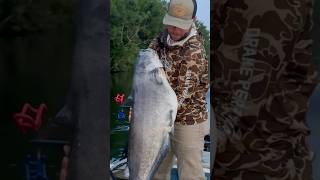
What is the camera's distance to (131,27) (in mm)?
4641

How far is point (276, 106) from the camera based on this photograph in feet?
7.37

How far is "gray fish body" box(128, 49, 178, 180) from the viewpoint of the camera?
11.9ft

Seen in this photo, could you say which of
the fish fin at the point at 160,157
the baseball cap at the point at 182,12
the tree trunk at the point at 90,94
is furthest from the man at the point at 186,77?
the tree trunk at the point at 90,94

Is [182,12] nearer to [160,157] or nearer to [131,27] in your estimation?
[131,27]

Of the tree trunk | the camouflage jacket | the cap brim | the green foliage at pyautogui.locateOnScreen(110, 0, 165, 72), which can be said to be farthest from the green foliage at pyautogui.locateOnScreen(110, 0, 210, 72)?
the tree trunk

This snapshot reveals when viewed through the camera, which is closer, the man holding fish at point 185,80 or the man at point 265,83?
the man at point 265,83

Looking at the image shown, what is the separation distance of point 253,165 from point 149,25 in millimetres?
2441

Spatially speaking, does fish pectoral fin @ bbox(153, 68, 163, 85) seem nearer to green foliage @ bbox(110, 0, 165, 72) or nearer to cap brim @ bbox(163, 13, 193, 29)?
cap brim @ bbox(163, 13, 193, 29)

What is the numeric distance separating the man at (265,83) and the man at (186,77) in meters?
1.62

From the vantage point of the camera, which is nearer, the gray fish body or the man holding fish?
the gray fish body

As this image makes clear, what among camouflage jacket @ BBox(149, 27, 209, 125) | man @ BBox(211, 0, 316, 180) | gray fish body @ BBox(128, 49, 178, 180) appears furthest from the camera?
camouflage jacket @ BBox(149, 27, 209, 125)

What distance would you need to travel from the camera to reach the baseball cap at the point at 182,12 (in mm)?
4004

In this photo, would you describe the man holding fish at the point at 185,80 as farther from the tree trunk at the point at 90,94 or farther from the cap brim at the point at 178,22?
the tree trunk at the point at 90,94

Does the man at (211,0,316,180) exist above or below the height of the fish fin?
above
